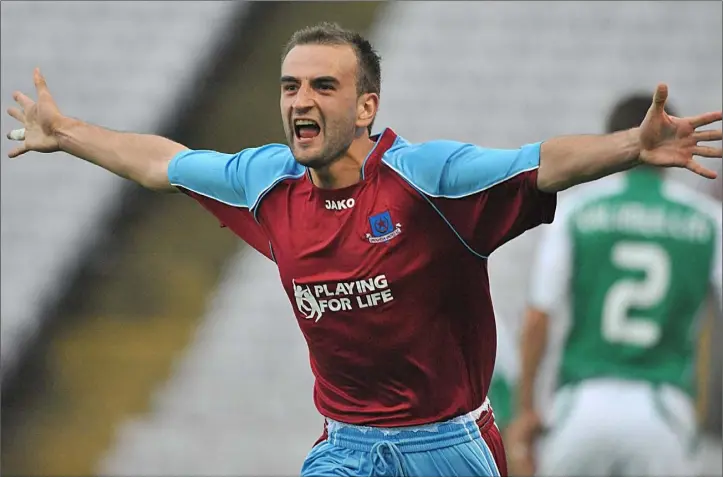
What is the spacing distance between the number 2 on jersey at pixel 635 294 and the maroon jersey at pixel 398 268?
62.5 inches

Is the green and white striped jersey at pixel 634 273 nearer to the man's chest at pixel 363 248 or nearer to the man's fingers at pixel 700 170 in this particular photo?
the man's chest at pixel 363 248

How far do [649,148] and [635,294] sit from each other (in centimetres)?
226

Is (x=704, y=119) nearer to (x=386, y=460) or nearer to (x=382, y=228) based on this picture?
(x=382, y=228)

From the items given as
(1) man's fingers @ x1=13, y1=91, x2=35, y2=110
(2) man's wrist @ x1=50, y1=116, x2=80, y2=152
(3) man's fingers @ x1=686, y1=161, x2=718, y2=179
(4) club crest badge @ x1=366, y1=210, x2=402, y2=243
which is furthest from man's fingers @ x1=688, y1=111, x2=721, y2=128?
(1) man's fingers @ x1=13, y1=91, x2=35, y2=110

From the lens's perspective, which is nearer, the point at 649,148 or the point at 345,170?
the point at 649,148

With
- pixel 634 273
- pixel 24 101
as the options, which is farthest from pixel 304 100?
pixel 634 273

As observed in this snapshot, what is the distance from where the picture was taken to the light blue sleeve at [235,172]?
151 inches

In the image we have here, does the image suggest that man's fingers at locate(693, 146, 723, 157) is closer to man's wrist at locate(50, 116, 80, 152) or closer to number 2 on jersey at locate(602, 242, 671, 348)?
number 2 on jersey at locate(602, 242, 671, 348)

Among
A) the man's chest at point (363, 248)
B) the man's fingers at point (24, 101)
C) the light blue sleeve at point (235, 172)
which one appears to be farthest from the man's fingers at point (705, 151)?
the man's fingers at point (24, 101)

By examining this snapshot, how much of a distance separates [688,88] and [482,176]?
672cm

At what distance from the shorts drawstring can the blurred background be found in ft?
16.3

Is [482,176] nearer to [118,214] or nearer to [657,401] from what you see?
[657,401]

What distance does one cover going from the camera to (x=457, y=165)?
342 cm

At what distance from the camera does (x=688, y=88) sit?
9.56 m
